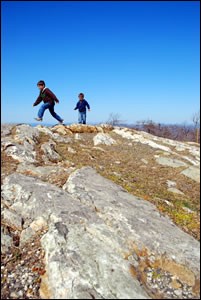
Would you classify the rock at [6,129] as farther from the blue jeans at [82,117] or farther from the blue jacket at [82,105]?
the blue jeans at [82,117]

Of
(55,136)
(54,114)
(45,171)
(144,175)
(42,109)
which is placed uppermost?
(42,109)

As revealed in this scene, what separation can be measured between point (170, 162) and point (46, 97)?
827cm

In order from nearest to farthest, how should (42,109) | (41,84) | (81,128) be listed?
(41,84) < (42,109) < (81,128)

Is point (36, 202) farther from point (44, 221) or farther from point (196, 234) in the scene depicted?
point (196, 234)

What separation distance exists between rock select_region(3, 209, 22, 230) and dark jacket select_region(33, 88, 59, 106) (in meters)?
8.95

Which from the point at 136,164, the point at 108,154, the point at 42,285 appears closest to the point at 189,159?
the point at 136,164

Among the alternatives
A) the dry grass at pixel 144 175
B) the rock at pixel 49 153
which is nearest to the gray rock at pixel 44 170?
the dry grass at pixel 144 175

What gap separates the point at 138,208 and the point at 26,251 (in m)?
3.46

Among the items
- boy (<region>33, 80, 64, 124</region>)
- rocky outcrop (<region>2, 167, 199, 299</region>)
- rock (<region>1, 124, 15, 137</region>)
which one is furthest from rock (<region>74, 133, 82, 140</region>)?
rocky outcrop (<region>2, 167, 199, 299</region>)

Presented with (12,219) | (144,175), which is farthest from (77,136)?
(12,219)

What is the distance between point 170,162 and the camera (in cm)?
1254

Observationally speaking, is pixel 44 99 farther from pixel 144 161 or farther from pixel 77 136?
pixel 144 161

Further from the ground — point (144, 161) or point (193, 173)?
point (144, 161)

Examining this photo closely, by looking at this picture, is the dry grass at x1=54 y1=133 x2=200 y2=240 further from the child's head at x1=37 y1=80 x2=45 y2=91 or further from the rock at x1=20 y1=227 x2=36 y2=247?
the child's head at x1=37 y1=80 x2=45 y2=91
